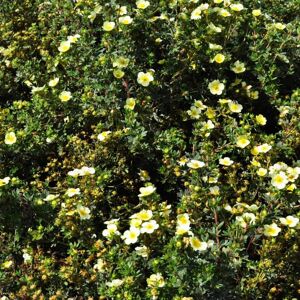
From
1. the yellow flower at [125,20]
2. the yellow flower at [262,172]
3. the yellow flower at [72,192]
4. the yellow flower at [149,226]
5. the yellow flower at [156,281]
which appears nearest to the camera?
the yellow flower at [156,281]

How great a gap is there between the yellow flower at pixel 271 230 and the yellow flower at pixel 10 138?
1.60 meters

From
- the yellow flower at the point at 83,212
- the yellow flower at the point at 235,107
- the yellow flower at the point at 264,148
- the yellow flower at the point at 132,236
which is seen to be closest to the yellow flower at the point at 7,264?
the yellow flower at the point at 83,212

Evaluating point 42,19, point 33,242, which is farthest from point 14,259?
point 42,19

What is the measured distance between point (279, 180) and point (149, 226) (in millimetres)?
745

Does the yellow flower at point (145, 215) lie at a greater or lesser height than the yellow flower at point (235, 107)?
lesser

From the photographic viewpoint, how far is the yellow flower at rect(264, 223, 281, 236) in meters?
2.58

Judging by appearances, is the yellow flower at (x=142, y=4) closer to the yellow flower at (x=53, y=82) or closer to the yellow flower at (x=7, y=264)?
the yellow flower at (x=53, y=82)

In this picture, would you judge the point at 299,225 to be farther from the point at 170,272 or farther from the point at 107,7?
the point at 107,7

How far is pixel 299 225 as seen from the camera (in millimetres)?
2689

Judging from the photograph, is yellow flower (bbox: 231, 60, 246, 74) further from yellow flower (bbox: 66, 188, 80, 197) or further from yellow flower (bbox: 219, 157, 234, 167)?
yellow flower (bbox: 66, 188, 80, 197)

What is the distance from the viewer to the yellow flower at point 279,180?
108 inches

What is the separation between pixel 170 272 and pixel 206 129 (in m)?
1.05

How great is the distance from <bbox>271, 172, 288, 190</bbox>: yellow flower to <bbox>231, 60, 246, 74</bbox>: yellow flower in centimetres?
99

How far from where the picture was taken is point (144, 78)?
3352 mm
